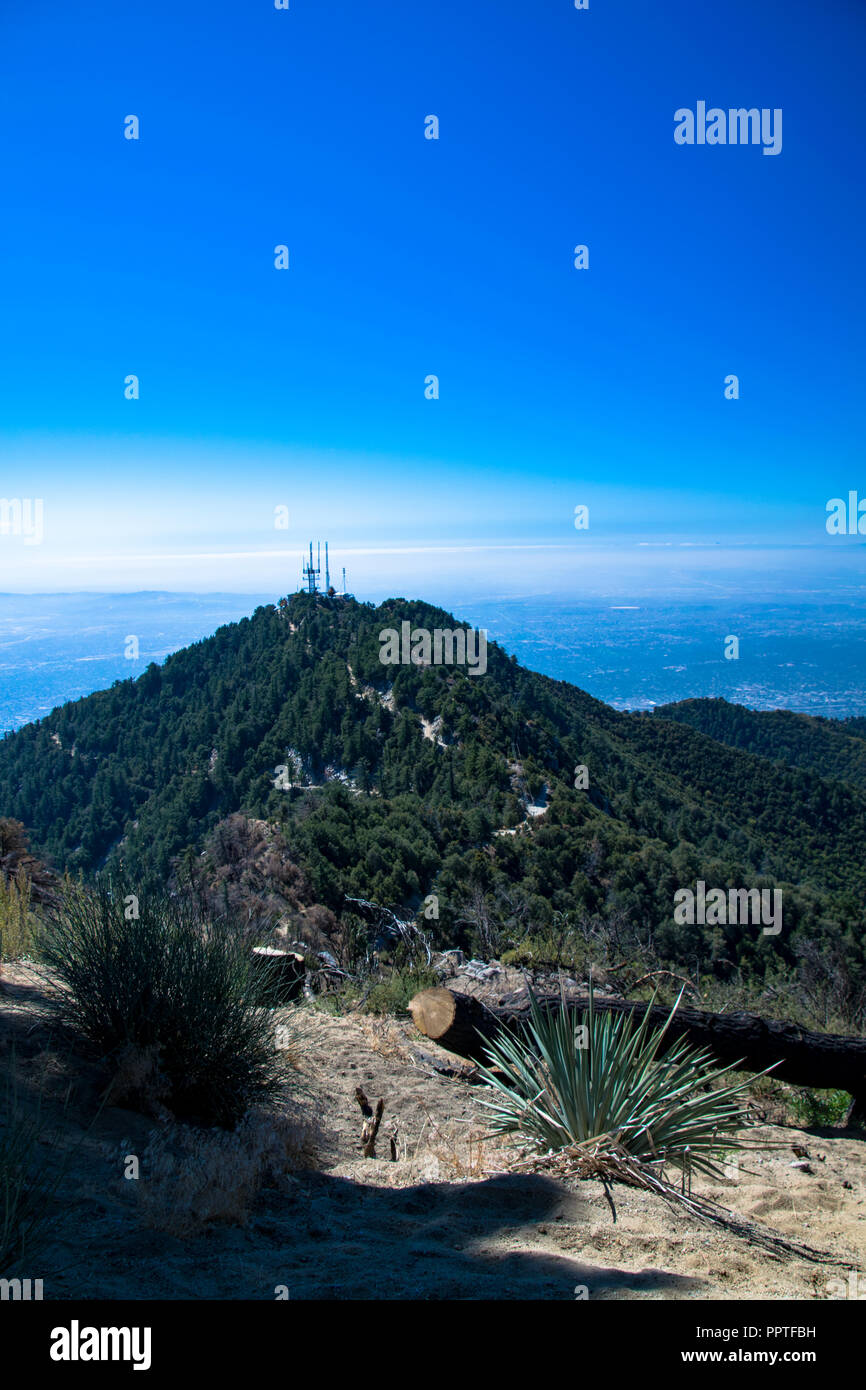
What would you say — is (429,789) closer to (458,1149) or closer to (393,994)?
(393,994)

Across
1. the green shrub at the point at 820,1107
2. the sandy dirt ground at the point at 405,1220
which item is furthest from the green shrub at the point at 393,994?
the green shrub at the point at 820,1107

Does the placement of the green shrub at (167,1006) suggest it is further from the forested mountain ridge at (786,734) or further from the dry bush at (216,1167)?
the forested mountain ridge at (786,734)

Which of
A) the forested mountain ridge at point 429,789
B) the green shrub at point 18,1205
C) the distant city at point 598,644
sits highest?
the distant city at point 598,644

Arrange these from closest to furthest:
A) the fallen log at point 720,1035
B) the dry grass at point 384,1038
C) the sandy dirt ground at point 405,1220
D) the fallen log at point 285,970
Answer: the sandy dirt ground at point 405,1220 < the fallen log at point 720,1035 < the dry grass at point 384,1038 < the fallen log at point 285,970

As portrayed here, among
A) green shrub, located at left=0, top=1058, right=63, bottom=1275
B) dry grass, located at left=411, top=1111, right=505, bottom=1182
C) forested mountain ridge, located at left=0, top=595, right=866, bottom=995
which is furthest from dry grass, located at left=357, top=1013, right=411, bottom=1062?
forested mountain ridge, located at left=0, top=595, right=866, bottom=995
